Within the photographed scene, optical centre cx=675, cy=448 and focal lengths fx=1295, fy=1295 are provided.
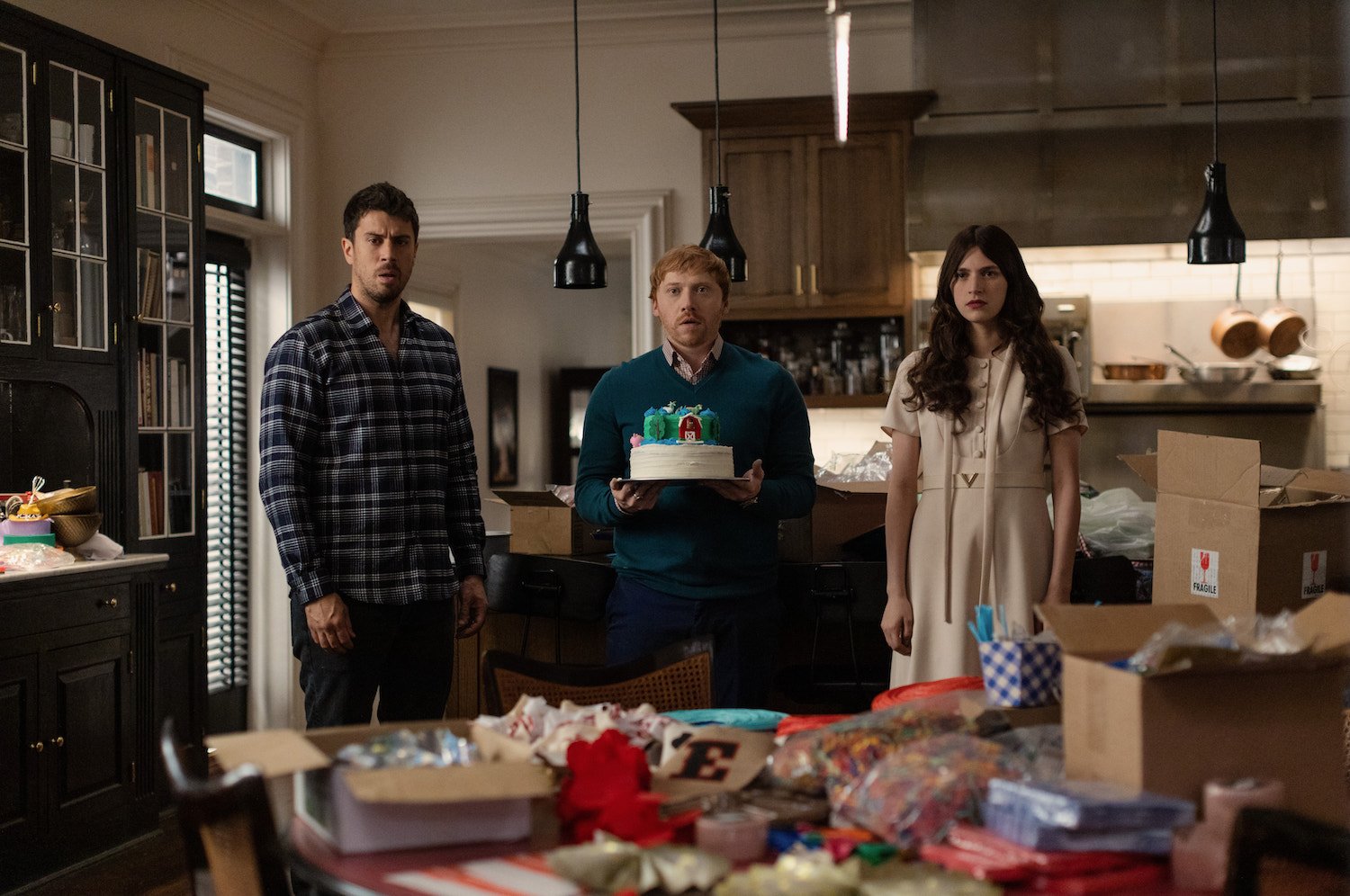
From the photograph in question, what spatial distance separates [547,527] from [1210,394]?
326 cm

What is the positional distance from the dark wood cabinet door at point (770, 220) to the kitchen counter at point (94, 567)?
260 cm

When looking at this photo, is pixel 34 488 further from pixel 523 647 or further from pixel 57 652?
pixel 523 647

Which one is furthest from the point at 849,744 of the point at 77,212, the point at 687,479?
the point at 77,212

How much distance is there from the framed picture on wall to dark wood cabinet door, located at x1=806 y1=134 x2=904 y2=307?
3467 mm

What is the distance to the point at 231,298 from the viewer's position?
561 cm

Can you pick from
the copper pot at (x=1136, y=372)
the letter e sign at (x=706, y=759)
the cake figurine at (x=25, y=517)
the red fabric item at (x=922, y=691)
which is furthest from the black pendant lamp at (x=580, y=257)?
the letter e sign at (x=706, y=759)

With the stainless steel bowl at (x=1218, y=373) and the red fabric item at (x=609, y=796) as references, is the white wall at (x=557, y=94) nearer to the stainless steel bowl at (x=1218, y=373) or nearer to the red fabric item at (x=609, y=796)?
the stainless steel bowl at (x=1218, y=373)

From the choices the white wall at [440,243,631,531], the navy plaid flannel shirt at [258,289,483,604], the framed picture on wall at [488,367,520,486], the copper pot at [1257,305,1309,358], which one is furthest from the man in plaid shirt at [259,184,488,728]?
the framed picture on wall at [488,367,520,486]

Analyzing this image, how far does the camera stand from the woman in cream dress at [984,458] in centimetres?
248

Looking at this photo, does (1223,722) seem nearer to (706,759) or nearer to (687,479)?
(706,759)

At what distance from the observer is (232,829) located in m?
1.32

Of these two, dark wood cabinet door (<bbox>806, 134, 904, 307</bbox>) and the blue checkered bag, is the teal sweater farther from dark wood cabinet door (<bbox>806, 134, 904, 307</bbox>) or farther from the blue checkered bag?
dark wood cabinet door (<bbox>806, 134, 904, 307</bbox>)

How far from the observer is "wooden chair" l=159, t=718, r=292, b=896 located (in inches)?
48.9

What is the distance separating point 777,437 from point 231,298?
3613 mm
